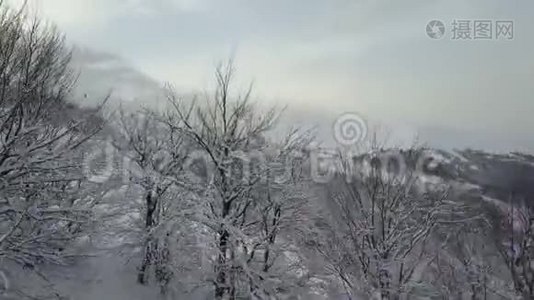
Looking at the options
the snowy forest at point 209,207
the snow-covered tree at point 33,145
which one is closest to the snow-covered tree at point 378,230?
the snowy forest at point 209,207

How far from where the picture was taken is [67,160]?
1170cm

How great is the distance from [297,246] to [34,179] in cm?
959

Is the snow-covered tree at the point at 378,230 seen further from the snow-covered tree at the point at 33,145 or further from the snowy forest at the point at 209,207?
the snow-covered tree at the point at 33,145

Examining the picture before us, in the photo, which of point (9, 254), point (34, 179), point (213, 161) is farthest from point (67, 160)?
point (213, 161)

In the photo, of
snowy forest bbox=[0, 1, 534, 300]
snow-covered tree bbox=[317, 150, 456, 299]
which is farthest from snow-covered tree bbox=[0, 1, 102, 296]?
snow-covered tree bbox=[317, 150, 456, 299]

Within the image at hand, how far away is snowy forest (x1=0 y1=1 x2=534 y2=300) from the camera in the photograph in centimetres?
1082

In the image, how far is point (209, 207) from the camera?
50.6 ft

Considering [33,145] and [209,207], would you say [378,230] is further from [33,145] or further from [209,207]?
[33,145]

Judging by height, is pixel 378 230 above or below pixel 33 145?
below

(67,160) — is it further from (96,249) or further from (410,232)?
(96,249)

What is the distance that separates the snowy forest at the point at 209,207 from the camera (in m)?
10.8
